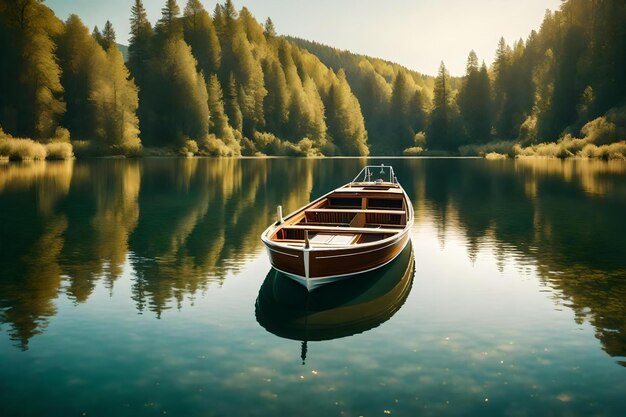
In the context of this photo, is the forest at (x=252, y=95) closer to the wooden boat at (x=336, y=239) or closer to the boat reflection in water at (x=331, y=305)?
the wooden boat at (x=336, y=239)

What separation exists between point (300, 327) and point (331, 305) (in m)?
1.79

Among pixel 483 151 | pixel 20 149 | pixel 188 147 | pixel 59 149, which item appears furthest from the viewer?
pixel 483 151

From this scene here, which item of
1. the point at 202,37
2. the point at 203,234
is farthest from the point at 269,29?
the point at 203,234

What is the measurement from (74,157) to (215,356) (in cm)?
8705

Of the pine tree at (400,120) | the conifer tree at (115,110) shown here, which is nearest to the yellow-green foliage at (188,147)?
the conifer tree at (115,110)

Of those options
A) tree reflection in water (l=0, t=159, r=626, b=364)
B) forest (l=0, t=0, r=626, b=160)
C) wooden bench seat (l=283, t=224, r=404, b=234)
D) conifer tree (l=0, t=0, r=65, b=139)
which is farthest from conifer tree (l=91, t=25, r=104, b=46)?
wooden bench seat (l=283, t=224, r=404, b=234)

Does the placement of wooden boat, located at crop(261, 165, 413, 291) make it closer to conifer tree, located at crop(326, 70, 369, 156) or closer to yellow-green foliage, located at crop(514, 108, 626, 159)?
yellow-green foliage, located at crop(514, 108, 626, 159)

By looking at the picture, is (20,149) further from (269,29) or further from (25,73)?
(269,29)

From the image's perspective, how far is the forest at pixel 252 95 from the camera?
78.8m

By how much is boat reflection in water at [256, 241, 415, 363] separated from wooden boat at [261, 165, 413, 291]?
0.50m

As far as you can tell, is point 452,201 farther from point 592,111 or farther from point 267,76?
point 267,76

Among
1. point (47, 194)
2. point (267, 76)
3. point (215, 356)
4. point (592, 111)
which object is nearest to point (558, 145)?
point (592, 111)

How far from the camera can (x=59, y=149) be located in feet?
258

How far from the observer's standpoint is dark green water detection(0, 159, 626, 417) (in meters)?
8.70
